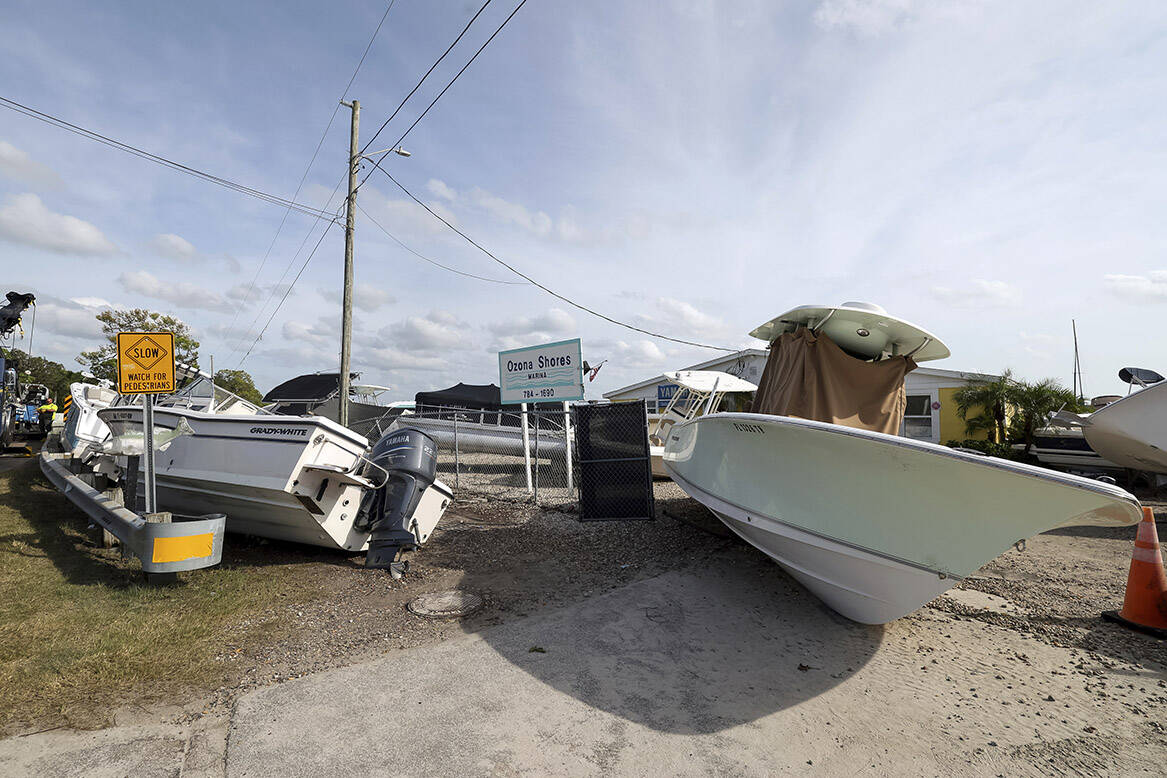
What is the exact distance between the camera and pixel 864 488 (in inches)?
138

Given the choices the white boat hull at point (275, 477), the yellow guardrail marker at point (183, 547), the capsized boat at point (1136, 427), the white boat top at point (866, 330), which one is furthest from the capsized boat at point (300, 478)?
the capsized boat at point (1136, 427)

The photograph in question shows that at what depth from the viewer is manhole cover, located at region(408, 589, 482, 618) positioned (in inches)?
182

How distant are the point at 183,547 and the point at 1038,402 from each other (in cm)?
1739

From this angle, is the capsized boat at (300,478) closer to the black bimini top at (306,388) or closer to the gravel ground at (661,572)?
the gravel ground at (661,572)

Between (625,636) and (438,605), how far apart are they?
1606 mm

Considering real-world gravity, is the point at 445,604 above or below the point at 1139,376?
below

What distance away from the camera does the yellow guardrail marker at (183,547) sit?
4492 mm

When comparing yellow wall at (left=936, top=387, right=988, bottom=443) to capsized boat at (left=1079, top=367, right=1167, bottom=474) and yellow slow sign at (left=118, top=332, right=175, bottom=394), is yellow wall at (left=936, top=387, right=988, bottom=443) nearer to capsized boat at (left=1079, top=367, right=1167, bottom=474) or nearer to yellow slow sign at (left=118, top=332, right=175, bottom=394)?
capsized boat at (left=1079, top=367, right=1167, bottom=474)

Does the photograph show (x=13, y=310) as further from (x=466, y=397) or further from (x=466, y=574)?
(x=466, y=574)

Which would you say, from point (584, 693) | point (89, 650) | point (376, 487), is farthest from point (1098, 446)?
point (89, 650)

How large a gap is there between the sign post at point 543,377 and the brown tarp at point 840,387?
14.8 feet

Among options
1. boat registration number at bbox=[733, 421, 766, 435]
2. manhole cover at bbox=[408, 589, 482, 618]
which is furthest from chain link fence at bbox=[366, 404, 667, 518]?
boat registration number at bbox=[733, 421, 766, 435]

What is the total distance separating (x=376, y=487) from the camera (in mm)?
5766

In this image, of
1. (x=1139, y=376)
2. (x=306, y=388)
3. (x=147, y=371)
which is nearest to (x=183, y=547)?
(x=147, y=371)
